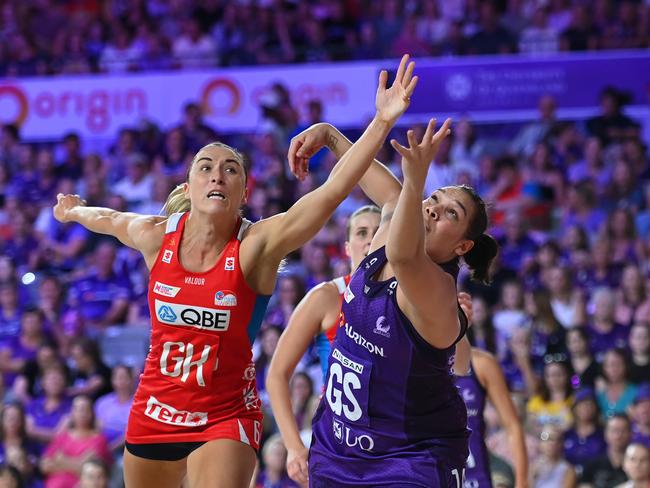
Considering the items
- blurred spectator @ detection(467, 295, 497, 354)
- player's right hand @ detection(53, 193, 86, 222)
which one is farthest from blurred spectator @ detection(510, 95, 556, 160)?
player's right hand @ detection(53, 193, 86, 222)

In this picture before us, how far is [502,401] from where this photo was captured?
6.13 metres

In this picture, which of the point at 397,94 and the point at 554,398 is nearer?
the point at 397,94

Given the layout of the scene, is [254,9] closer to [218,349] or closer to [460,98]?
[460,98]

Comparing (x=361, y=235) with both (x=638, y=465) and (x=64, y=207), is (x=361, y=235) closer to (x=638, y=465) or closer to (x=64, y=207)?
(x=64, y=207)

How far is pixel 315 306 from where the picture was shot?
5.36 meters

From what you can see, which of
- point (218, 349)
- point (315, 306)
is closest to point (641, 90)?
point (315, 306)

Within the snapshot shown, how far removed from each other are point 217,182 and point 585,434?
15.3 feet

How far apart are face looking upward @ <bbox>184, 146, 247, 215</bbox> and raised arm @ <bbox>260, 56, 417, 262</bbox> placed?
19 cm

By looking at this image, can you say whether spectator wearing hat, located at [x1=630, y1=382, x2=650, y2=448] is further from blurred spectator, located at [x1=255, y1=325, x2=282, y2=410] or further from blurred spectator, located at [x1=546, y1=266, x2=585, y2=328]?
Result: blurred spectator, located at [x1=255, y1=325, x2=282, y2=410]

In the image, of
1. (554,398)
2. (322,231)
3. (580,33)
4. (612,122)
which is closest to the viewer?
(554,398)

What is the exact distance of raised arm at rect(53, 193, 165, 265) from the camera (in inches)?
195

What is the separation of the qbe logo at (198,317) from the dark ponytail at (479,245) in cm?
103

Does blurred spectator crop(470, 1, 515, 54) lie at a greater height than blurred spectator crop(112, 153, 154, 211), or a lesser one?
greater

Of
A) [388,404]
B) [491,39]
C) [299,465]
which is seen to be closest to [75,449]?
[299,465]
